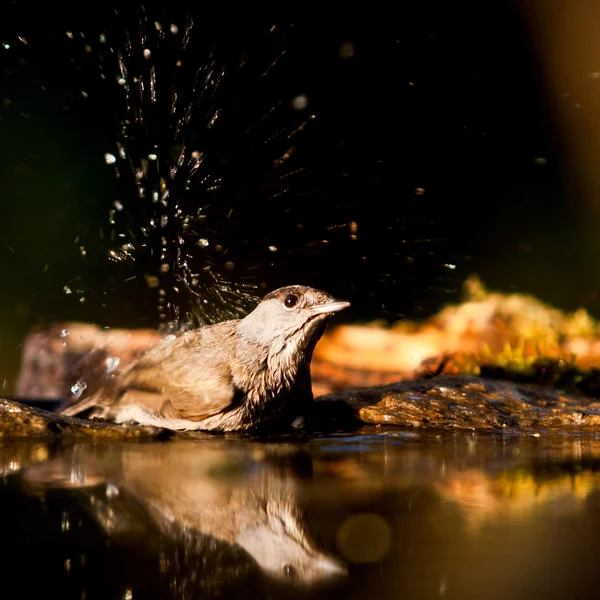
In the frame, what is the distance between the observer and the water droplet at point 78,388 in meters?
5.14

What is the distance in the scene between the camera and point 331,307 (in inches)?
166

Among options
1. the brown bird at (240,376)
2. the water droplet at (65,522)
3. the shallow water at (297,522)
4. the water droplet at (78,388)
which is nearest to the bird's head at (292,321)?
the brown bird at (240,376)

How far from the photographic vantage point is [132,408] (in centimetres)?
440

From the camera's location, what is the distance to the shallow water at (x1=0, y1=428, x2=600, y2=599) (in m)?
1.76

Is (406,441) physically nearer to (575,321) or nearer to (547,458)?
(547,458)

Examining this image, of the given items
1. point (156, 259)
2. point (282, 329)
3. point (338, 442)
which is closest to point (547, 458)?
point (338, 442)

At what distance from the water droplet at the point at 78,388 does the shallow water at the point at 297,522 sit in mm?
1497

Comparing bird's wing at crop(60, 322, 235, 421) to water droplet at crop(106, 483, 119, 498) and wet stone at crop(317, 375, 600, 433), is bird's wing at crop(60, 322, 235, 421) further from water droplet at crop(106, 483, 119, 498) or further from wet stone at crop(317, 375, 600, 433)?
water droplet at crop(106, 483, 119, 498)

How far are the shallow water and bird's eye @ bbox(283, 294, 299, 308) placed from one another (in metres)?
0.99

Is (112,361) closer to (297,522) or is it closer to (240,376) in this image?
(240,376)

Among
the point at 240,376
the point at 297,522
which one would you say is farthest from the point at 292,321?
the point at 297,522

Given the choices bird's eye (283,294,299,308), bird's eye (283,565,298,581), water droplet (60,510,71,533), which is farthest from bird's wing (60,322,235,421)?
bird's eye (283,565,298,581)

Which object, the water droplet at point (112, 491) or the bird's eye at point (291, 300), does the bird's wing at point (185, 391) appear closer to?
the bird's eye at point (291, 300)

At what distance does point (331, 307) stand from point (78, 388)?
2.27 meters
